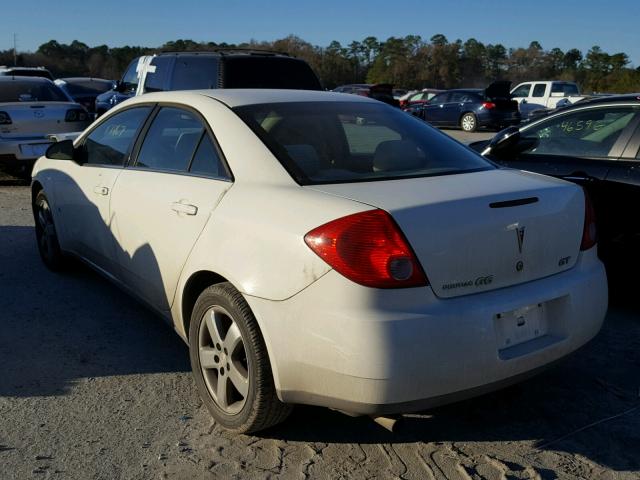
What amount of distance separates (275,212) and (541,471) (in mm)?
1524

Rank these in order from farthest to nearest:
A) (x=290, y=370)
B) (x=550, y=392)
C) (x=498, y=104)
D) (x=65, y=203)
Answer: (x=498, y=104) → (x=65, y=203) → (x=550, y=392) → (x=290, y=370)

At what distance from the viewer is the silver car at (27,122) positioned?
364 inches

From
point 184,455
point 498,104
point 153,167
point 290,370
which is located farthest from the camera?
point 498,104

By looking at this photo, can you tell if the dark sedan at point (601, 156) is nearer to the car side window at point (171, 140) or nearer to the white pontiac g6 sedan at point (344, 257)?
the white pontiac g6 sedan at point (344, 257)

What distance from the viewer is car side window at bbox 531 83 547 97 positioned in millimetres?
25816

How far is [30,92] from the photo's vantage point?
10.4 m

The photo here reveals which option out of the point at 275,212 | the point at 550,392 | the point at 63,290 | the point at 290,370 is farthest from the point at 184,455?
the point at 63,290

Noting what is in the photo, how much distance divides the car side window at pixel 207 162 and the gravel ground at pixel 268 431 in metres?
1.12

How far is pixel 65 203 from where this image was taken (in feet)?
16.2

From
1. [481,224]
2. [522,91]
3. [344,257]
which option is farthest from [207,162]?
[522,91]

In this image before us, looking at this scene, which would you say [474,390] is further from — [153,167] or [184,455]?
[153,167]

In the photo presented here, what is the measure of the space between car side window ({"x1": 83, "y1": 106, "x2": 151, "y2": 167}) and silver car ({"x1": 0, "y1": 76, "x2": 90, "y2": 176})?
16.2 ft

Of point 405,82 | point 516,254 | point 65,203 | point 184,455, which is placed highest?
point 516,254

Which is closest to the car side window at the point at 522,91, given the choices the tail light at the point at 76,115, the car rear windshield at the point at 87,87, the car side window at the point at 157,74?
the car rear windshield at the point at 87,87
